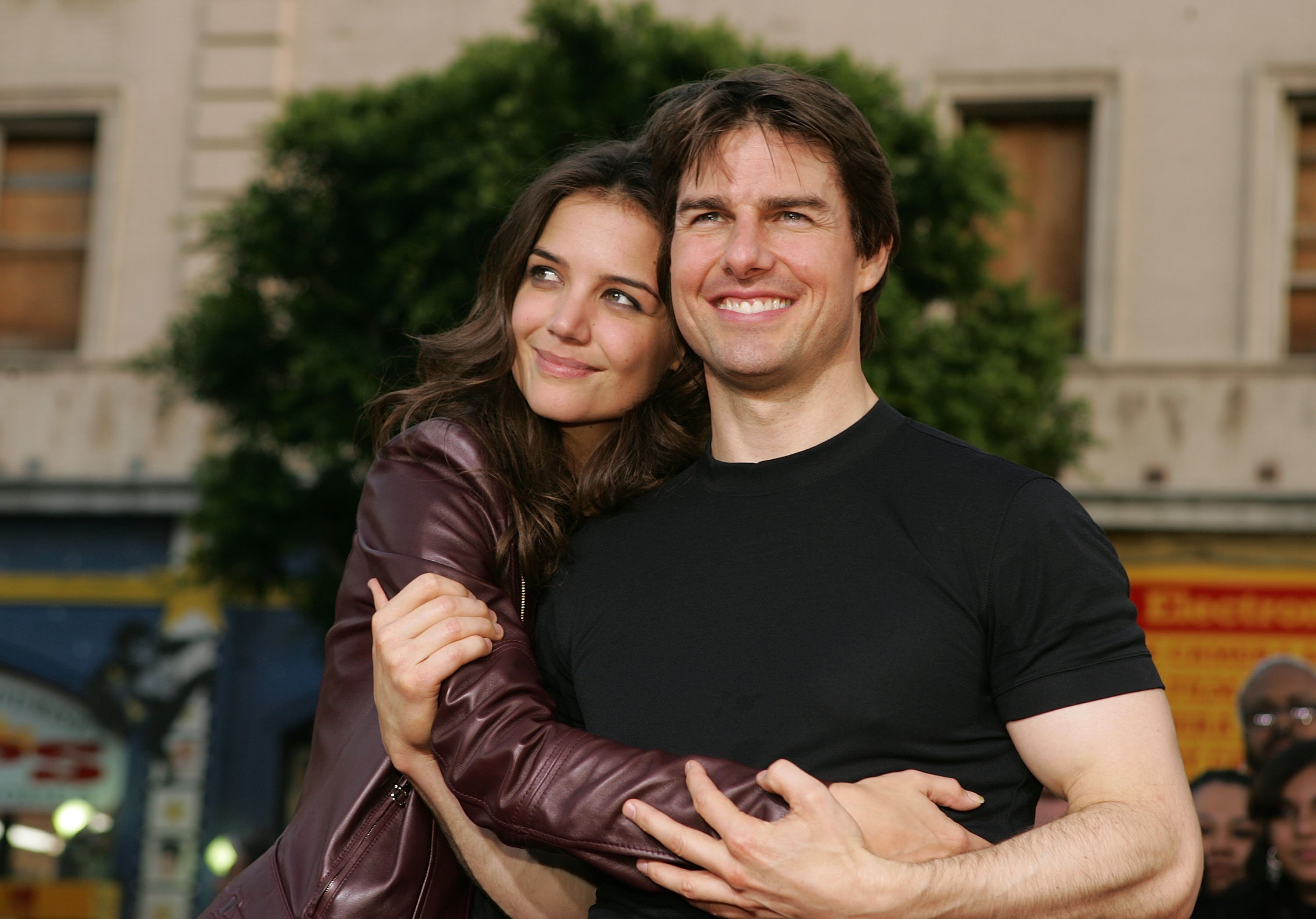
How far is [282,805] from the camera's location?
499 inches

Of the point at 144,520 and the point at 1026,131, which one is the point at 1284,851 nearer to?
the point at 1026,131

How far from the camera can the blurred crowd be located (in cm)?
702

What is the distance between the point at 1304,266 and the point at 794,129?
10486 mm

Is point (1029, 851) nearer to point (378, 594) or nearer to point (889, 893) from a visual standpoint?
point (889, 893)

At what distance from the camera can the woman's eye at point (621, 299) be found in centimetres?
318

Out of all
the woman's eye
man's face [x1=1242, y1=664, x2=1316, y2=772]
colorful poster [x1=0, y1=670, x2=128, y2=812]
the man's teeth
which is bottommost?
colorful poster [x1=0, y1=670, x2=128, y2=812]

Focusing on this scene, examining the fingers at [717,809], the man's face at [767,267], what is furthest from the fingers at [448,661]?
the man's face at [767,267]

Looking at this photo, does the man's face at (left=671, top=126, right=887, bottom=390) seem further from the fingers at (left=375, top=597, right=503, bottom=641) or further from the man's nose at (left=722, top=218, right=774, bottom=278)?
the fingers at (left=375, top=597, right=503, bottom=641)

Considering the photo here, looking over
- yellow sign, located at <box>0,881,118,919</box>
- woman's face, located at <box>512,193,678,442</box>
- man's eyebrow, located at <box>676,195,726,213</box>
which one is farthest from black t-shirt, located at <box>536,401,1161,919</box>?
yellow sign, located at <box>0,881,118,919</box>

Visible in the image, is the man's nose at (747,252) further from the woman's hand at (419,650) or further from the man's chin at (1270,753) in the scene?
the man's chin at (1270,753)

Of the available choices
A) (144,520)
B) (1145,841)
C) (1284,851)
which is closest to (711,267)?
(1145,841)

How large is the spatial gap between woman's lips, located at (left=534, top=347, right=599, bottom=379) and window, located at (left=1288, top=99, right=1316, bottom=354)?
10.2 m

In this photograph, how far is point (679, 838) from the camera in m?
2.19

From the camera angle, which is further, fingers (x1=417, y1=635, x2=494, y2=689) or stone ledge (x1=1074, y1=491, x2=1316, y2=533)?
stone ledge (x1=1074, y1=491, x2=1316, y2=533)
